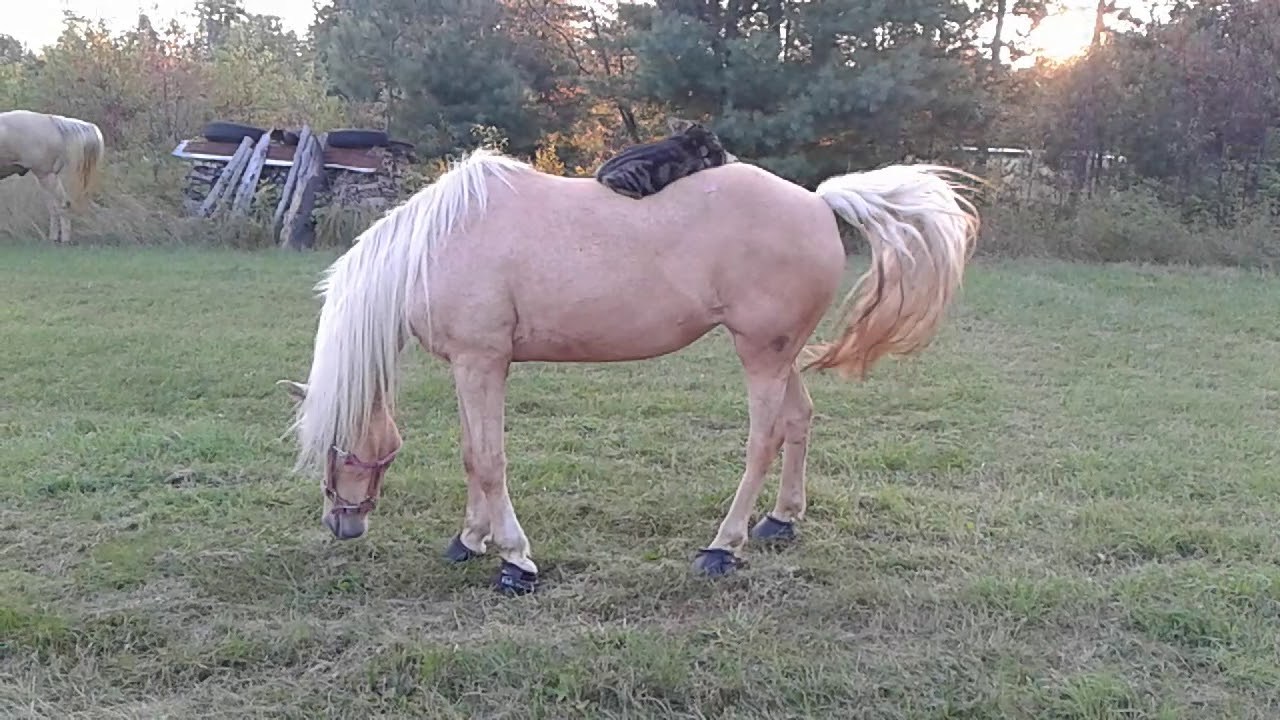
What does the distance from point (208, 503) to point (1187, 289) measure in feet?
26.7

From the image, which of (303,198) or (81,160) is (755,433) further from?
(81,160)

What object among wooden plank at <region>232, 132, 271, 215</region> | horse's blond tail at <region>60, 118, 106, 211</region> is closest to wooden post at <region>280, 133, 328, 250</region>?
wooden plank at <region>232, 132, 271, 215</region>

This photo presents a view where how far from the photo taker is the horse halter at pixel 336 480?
9.76 feet

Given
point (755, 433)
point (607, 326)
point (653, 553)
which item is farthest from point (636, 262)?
point (653, 553)

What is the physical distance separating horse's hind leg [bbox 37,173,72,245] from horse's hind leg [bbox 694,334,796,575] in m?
9.86

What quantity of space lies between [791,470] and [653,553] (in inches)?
22.6

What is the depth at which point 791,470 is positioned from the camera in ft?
11.2

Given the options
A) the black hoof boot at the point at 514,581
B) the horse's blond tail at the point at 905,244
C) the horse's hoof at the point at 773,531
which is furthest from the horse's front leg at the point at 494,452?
the horse's blond tail at the point at 905,244

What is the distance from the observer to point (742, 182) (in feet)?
10.00

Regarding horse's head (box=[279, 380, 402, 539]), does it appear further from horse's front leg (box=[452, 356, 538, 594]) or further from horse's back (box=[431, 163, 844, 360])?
horse's back (box=[431, 163, 844, 360])

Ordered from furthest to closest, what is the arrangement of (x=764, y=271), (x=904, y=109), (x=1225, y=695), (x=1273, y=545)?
1. (x=904, y=109)
2. (x=1273, y=545)
3. (x=764, y=271)
4. (x=1225, y=695)

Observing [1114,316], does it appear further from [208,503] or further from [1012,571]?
[208,503]

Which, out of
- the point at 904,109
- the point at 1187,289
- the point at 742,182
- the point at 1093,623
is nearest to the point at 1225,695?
the point at 1093,623

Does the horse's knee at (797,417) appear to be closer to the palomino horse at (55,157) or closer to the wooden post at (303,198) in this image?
the wooden post at (303,198)
